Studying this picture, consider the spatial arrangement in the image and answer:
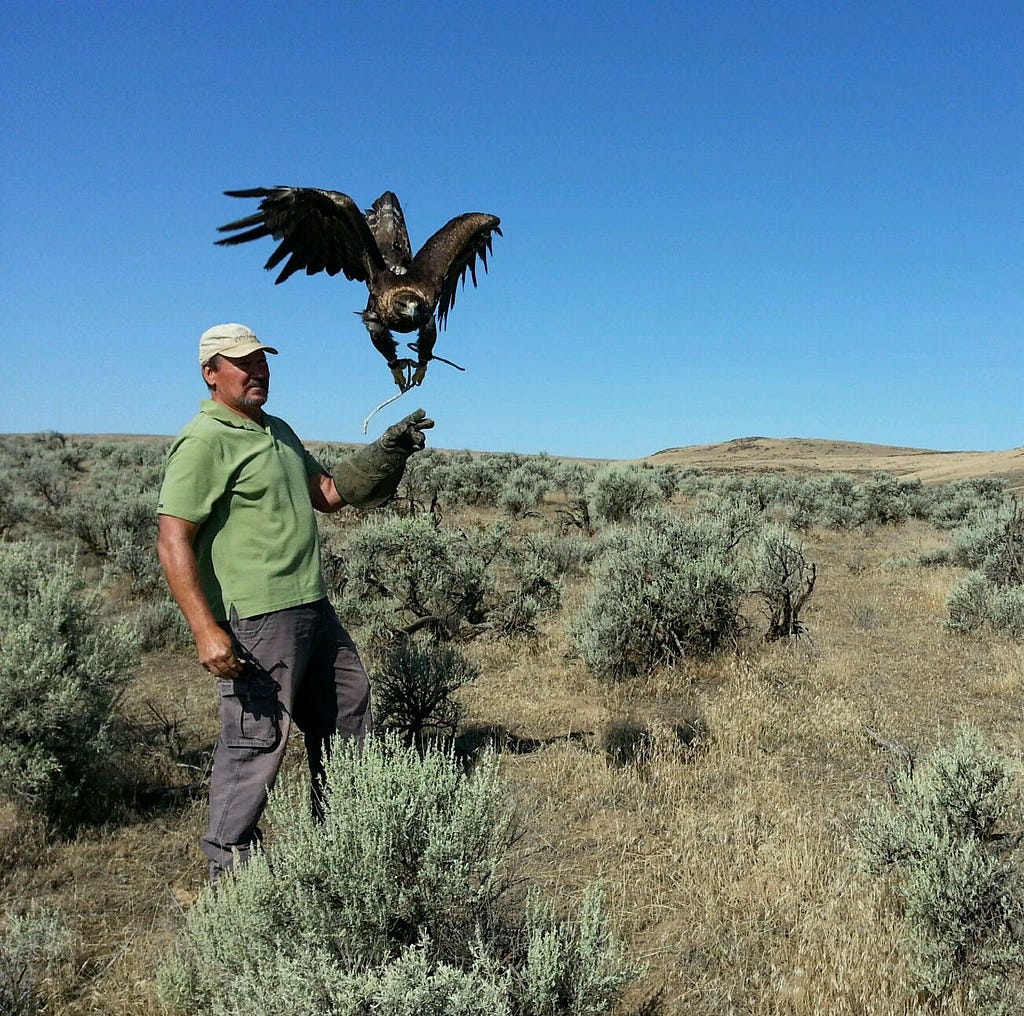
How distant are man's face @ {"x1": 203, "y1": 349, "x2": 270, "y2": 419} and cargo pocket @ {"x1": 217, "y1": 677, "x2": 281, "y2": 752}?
39.2 inches

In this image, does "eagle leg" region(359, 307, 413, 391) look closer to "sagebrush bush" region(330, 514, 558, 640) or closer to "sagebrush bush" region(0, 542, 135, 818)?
"sagebrush bush" region(0, 542, 135, 818)

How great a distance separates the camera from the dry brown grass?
2.73 meters

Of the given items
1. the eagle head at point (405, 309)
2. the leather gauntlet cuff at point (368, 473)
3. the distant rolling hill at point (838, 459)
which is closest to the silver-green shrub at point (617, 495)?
the leather gauntlet cuff at point (368, 473)

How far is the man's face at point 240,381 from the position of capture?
9.00 ft

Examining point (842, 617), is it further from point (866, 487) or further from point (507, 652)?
point (866, 487)

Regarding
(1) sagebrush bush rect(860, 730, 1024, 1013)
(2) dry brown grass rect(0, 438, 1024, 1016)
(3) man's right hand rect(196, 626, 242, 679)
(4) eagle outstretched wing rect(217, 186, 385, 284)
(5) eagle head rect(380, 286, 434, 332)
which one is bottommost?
(2) dry brown grass rect(0, 438, 1024, 1016)

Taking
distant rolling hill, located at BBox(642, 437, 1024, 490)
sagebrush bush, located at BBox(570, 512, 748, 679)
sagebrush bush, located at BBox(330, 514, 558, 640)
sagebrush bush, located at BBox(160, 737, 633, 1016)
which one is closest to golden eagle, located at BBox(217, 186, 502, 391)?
sagebrush bush, located at BBox(160, 737, 633, 1016)

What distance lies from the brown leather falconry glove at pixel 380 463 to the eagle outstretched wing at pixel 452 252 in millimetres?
472

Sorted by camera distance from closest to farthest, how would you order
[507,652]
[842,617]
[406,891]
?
[406,891] < [507,652] < [842,617]

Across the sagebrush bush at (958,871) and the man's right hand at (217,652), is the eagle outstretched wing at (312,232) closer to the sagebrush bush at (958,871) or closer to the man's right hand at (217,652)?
the man's right hand at (217,652)

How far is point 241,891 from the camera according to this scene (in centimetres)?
212

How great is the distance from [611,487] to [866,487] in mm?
9510

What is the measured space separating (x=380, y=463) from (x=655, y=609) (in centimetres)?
434

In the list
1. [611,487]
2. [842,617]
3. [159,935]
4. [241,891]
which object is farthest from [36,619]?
[611,487]
